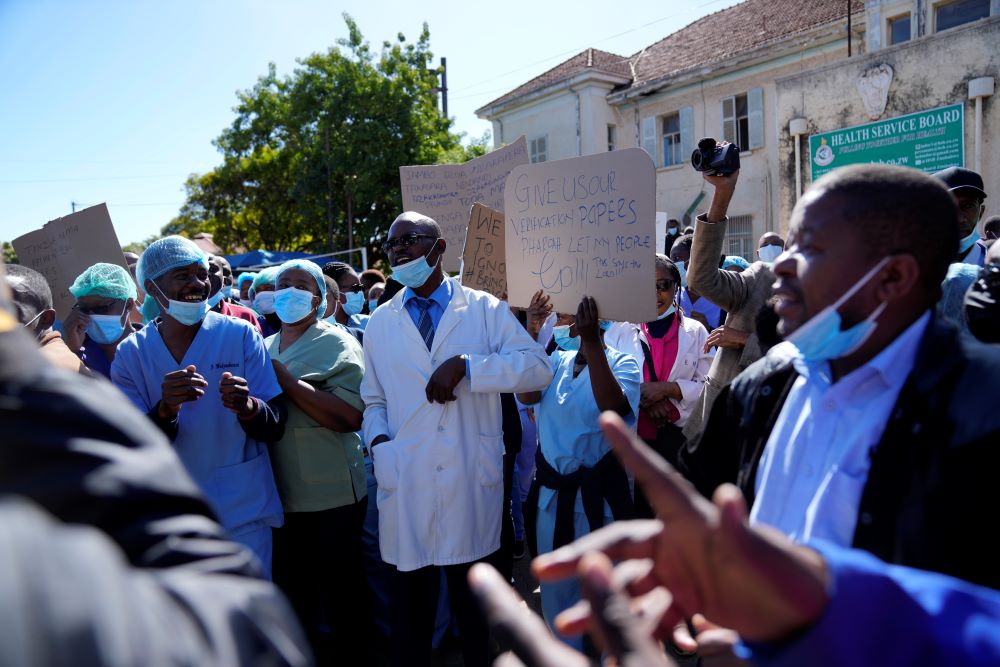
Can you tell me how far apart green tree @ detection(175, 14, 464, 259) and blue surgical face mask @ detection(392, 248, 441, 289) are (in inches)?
878

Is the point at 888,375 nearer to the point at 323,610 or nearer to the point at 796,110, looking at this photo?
the point at 323,610

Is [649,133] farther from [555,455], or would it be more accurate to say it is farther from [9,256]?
[555,455]

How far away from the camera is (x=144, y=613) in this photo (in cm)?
67

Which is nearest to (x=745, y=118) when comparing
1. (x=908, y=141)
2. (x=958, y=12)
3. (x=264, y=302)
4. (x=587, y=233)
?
(x=958, y=12)

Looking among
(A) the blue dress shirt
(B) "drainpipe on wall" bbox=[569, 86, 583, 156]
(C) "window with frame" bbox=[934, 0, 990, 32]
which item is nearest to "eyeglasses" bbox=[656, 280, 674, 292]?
(A) the blue dress shirt

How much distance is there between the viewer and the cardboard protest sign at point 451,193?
5.09 meters

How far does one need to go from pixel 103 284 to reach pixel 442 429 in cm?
205

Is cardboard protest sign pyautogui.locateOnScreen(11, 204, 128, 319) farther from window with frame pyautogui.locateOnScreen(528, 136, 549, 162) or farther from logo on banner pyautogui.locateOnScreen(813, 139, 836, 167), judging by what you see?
window with frame pyautogui.locateOnScreen(528, 136, 549, 162)

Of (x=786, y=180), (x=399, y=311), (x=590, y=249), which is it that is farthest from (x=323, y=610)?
(x=786, y=180)

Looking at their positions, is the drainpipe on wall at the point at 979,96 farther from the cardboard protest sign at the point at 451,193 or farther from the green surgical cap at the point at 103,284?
the green surgical cap at the point at 103,284

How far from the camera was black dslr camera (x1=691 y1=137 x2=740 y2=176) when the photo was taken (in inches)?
A: 121

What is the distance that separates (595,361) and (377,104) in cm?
2477

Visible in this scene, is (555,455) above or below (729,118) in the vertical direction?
below

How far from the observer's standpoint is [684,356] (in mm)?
4164
